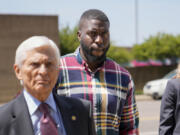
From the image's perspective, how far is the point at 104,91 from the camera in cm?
241

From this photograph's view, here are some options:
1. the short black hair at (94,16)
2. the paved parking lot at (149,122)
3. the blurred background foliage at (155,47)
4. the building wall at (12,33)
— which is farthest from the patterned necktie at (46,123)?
the blurred background foliage at (155,47)

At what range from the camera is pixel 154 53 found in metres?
28.3

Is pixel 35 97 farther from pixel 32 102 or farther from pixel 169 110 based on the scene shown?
pixel 169 110

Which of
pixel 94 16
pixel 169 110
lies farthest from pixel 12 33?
pixel 94 16

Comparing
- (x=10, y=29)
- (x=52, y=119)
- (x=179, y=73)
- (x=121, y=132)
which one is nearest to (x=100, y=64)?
(x=121, y=132)

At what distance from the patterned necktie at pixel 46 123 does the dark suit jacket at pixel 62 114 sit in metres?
0.06

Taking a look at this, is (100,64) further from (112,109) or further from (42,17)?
(42,17)

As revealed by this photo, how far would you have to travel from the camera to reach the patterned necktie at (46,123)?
1727mm

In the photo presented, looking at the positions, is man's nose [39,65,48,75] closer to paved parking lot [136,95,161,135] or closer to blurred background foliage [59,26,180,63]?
paved parking lot [136,95,161,135]

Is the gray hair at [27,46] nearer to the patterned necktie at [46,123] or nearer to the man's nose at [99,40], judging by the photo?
the patterned necktie at [46,123]

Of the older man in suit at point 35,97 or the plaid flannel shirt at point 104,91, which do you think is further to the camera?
the plaid flannel shirt at point 104,91

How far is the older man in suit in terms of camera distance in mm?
1719

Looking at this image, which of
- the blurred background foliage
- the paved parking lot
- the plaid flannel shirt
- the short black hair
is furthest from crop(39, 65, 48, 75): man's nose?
the blurred background foliage

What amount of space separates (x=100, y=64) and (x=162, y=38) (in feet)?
90.0
